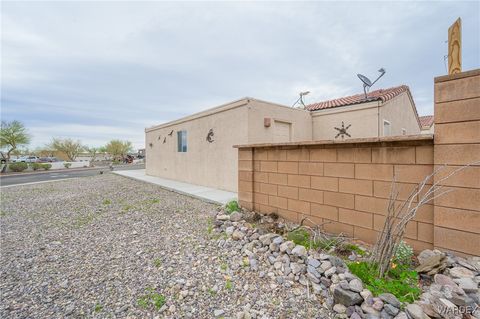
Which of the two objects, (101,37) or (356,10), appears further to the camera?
(101,37)

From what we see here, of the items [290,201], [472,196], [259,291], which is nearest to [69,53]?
[290,201]

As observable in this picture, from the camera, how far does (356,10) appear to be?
223 inches

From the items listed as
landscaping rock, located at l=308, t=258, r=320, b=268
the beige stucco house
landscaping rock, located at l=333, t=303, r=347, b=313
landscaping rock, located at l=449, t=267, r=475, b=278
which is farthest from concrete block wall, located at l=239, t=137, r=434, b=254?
the beige stucco house

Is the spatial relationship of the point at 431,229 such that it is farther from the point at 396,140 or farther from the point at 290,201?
the point at 290,201

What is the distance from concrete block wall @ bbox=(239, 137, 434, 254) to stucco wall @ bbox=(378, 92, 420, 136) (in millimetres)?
5726

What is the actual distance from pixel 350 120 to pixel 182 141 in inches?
296

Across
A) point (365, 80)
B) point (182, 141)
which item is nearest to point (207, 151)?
point (182, 141)

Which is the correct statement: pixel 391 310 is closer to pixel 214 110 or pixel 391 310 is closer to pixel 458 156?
pixel 458 156

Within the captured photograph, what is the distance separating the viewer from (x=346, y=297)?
1.92 meters

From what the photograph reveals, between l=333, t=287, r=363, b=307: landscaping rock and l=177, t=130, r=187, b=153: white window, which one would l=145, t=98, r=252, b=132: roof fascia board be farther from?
l=333, t=287, r=363, b=307: landscaping rock

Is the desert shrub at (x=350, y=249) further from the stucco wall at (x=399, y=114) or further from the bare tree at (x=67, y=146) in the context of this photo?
the bare tree at (x=67, y=146)

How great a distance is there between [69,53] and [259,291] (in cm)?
1061

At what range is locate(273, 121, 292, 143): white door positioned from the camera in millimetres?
7587

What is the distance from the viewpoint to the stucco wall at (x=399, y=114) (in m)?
7.99
